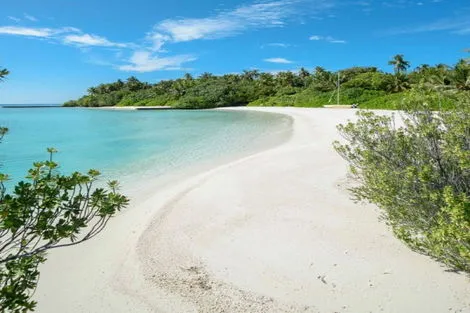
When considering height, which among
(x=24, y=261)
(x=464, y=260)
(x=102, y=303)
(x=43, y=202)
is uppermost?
(x=43, y=202)

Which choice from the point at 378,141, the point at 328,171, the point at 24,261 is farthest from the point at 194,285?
the point at 328,171

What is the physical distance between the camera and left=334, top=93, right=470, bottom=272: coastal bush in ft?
12.1

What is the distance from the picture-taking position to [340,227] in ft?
19.8

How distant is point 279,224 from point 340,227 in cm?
105

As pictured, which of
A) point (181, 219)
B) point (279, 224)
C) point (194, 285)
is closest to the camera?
point (194, 285)

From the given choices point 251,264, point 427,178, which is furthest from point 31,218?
point 427,178

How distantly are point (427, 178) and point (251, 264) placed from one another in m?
2.53

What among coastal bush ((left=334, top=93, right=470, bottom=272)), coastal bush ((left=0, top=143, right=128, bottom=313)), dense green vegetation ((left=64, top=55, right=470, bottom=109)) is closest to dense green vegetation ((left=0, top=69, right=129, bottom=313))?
coastal bush ((left=0, top=143, right=128, bottom=313))

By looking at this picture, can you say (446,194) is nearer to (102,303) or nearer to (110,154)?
(102,303)

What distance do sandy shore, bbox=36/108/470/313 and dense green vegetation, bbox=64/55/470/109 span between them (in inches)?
1280

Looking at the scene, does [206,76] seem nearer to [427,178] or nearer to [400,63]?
[400,63]

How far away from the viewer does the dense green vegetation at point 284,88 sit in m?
47.0

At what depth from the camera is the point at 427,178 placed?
405 centimetres

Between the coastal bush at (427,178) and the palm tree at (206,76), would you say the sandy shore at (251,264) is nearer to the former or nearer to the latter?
the coastal bush at (427,178)
